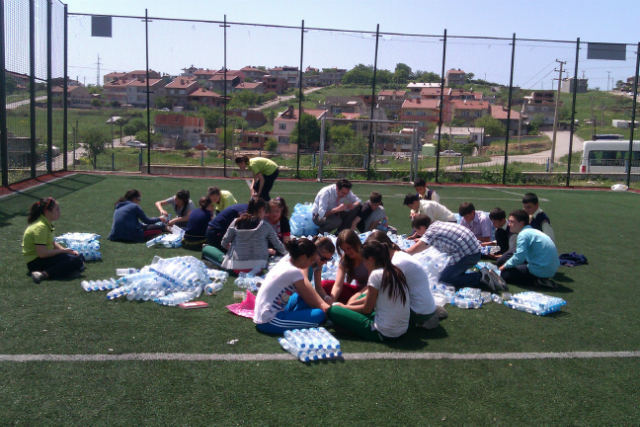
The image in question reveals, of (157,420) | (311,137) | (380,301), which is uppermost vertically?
(311,137)

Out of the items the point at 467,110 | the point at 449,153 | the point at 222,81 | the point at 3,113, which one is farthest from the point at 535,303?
the point at 467,110

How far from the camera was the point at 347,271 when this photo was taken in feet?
17.8

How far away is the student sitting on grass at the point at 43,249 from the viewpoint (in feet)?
20.2

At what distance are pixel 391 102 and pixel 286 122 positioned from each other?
4456 mm

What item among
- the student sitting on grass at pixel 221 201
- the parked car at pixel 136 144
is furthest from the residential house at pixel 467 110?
the student sitting on grass at pixel 221 201

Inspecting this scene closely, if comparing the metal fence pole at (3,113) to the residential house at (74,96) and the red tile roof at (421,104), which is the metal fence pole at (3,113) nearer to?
the residential house at (74,96)

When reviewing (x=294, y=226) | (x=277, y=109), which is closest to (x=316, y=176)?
(x=277, y=109)

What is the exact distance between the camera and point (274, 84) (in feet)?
76.3

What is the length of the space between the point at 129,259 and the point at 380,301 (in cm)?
399

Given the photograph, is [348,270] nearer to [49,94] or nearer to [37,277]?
[37,277]

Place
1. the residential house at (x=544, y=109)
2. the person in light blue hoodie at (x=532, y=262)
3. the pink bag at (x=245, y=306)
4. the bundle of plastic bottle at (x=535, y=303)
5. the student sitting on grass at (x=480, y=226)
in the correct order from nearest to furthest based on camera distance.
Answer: the pink bag at (x=245, y=306) → the bundle of plastic bottle at (x=535, y=303) → the person in light blue hoodie at (x=532, y=262) → the student sitting on grass at (x=480, y=226) → the residential house at (x=544, y=109)

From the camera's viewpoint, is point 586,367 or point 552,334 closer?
point 586,367

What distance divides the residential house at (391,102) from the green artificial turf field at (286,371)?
50.0ft

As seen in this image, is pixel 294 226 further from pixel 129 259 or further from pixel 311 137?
pixel 311 137
